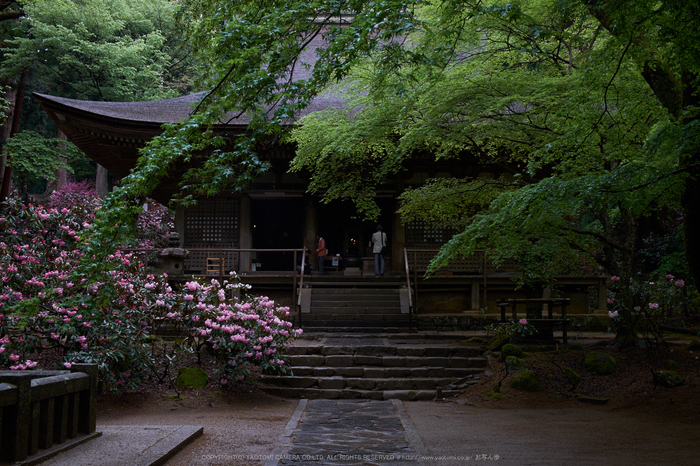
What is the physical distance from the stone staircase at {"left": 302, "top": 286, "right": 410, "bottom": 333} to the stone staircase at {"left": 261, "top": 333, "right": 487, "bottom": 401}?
1.57 m

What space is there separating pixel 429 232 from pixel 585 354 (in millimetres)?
6711

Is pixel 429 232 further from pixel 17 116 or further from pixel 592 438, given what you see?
pixel 17 116

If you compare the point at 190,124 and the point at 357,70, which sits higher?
the point at 357,70

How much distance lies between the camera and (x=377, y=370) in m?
9.01

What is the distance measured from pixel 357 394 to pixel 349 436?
8.93 ft

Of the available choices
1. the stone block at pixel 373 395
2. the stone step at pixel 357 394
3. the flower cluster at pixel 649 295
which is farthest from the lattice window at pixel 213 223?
the flower cluster at pixel 649 295

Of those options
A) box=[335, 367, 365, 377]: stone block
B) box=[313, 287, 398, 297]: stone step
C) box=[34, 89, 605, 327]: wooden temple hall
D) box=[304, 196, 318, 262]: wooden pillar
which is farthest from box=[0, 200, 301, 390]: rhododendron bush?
box=[304, 196, 318, 262]: wooden pillar

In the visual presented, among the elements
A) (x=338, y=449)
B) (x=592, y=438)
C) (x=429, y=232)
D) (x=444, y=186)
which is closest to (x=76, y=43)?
(x=429, y=232)

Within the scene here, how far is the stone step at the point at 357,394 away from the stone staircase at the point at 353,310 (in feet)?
11.2

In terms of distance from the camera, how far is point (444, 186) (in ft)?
33.8

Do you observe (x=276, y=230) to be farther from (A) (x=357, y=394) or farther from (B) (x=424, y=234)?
(A) (x=357, y=394)

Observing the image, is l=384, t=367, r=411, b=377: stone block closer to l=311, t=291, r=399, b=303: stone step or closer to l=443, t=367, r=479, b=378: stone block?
l=443, t=367, r=479, b=378: stone block

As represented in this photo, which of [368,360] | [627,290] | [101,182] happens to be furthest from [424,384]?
[101,182]

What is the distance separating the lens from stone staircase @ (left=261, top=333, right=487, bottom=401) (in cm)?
842
